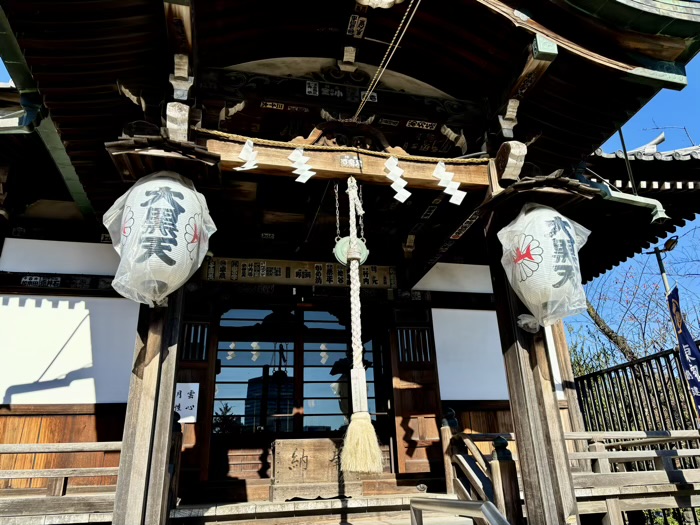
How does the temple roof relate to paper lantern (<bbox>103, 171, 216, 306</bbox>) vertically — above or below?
above

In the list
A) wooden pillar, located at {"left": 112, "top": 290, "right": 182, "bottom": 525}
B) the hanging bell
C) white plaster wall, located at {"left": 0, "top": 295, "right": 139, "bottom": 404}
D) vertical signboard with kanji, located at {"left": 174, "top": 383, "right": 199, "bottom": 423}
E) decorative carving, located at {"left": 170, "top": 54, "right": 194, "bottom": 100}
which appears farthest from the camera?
vertical signboard with kanji, located at {"left": 174, "top": 383, "right": 199, "bottom": 423}

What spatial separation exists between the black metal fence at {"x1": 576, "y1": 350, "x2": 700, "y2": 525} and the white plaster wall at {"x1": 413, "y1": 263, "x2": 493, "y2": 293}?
2931mm

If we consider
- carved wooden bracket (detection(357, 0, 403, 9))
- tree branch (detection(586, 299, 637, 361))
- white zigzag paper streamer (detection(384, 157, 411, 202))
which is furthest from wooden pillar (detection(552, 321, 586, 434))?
tree branch (detection(586, 299, 637, 361))

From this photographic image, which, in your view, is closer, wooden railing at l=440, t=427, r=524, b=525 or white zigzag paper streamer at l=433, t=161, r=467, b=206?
wooden railing at l=440, t=427, r=524, b=525

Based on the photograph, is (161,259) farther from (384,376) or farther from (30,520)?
(384,376)

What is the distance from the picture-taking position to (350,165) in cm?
546

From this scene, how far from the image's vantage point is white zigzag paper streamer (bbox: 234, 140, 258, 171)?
16.8 ft

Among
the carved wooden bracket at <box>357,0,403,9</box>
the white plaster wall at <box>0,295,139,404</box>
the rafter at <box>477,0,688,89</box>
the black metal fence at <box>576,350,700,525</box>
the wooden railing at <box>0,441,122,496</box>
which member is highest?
the carved wooden bracket at <box>357,0,403,9</box>

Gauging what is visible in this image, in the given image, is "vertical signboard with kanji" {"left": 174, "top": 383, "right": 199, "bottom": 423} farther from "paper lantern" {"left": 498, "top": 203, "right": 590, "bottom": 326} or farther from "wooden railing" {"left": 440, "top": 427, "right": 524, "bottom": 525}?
"paper lantern" {"left": 498, "top": 203, "right": 590, "bottom": 326}

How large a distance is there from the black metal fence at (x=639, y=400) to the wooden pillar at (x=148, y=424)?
786cm

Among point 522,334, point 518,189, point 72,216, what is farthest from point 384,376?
point 72,216

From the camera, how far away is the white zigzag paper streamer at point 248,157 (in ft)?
16.8

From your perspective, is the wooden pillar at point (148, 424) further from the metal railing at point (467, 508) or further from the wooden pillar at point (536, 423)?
the wooden pillar at point (536, 423)

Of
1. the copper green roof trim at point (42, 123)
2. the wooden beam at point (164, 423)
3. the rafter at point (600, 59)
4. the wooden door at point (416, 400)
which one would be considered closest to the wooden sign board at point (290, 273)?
the wooden door at point (416, 400)
